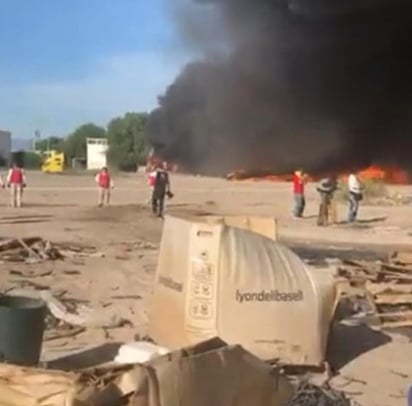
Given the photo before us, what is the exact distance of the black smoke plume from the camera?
24.3 ft

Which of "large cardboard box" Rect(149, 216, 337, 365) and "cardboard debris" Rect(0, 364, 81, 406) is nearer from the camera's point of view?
"cardboard debris" Rect(0, 364, 81, 406)

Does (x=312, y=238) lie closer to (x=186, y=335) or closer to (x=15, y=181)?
(x=15, y=181)

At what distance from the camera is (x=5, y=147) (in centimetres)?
8119

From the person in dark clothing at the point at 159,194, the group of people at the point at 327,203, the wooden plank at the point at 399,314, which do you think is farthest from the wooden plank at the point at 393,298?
the person in dark clothing at the point at 159,194

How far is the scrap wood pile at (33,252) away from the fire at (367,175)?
862cm

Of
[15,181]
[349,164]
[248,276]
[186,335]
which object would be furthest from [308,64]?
[15,181]

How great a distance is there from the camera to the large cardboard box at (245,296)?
8.44 metres

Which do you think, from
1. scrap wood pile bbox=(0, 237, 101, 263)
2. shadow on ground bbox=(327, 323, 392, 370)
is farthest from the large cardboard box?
scrap wood pile bbox=(0, 237, 101, 263)

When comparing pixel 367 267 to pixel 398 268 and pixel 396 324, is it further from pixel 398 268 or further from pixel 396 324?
pixel 396 324

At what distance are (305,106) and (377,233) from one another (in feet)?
65.4

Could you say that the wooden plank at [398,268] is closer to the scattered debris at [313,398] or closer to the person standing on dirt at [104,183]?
the scattered debris at [313,398]

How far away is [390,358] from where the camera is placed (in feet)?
31.0

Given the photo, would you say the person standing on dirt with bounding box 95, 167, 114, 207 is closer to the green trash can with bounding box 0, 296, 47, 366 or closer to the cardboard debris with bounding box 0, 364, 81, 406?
the green trash can with bounding box 0, 296, 47, 366

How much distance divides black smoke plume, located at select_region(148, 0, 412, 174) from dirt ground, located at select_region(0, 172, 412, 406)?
116 centimetres
